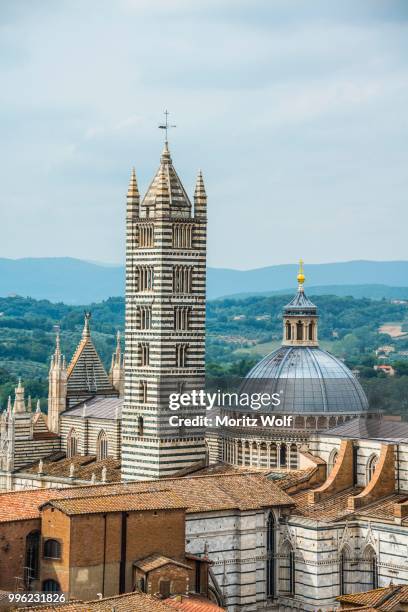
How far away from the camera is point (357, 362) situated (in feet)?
442

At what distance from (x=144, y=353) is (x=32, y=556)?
1502 centimetres

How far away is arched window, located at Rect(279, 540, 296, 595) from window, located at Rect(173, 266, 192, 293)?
11.5 meters

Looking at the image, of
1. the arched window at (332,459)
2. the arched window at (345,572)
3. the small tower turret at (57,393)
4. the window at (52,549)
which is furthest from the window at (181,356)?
the window at (52,549)

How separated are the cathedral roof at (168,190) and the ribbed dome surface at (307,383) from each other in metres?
6.27

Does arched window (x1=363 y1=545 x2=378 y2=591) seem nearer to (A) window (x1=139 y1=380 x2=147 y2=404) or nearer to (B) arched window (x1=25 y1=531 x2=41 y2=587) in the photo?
(B) arched window (x1=25 y1=531 x2=41 y2=587)

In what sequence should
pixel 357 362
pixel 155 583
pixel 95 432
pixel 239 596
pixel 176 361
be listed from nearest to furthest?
pixel 155 583
pixel 239 596
pixel 176 361
pixel 95 432
pixel 357 362

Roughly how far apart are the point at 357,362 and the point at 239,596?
81.8 metres

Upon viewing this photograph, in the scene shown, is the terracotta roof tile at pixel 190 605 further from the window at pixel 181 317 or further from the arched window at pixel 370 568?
the window at pixel 181 317

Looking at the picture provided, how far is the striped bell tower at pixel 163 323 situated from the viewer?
62.2 meters

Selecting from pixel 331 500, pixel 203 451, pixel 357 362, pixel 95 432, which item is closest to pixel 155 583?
pixel 331 500

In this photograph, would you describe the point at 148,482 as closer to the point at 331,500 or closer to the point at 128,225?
the point at 331,500

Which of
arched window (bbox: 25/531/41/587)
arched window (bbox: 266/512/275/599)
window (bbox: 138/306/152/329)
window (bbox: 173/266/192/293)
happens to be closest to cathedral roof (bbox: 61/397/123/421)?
window (bbox: 138/306/152/329)

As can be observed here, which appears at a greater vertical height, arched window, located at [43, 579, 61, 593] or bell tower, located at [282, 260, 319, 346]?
bell tower, located at [282, 260, 319, 346]

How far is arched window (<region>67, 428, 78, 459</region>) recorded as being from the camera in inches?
2933
